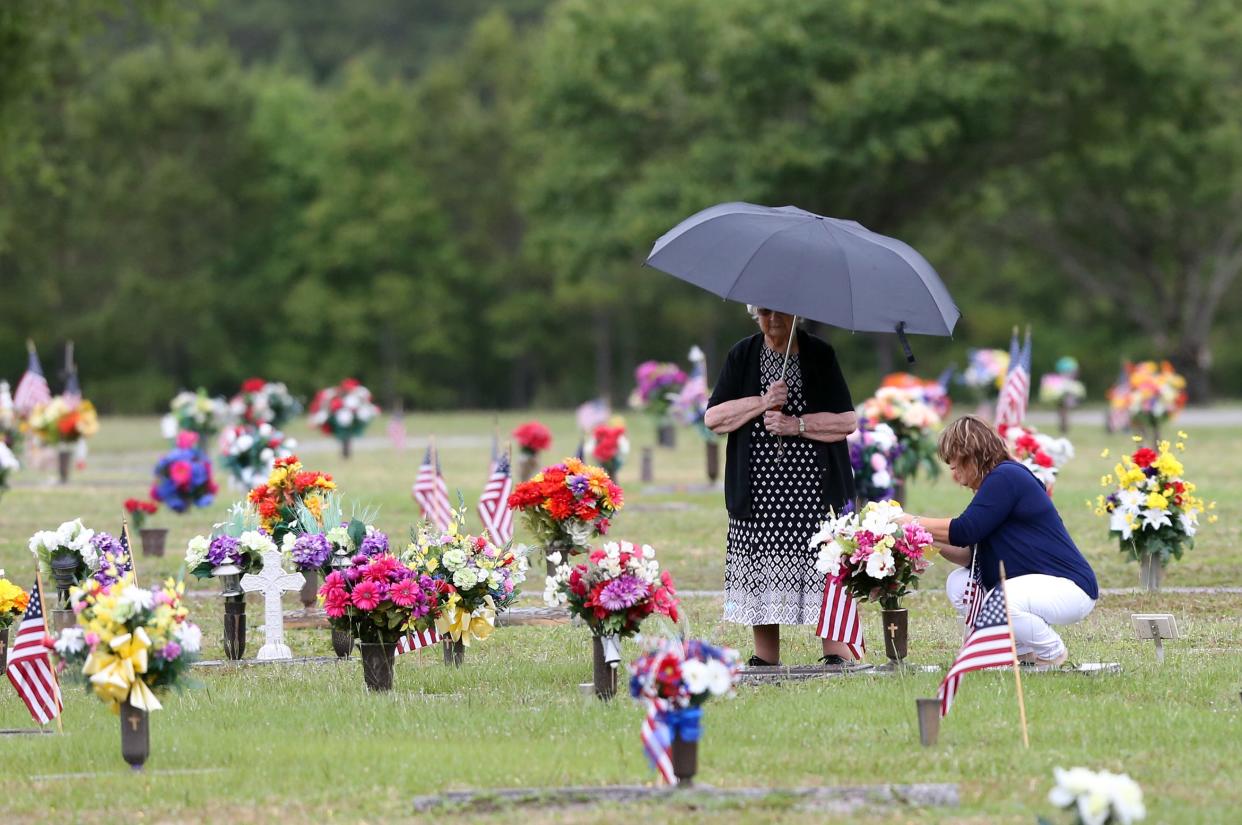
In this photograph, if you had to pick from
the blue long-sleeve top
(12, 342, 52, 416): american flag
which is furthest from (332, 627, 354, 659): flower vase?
(12, 342, 52, 416): american flag

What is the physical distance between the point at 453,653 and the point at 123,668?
3.42 meters

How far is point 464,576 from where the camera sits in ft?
32.4

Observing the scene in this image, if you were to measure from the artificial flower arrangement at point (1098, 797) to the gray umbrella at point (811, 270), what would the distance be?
339cm

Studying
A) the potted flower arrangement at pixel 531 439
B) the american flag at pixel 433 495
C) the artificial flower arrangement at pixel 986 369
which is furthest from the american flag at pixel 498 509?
the artificial flower arrangement at pixel 986 369

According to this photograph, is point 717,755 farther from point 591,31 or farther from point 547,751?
point 591,31

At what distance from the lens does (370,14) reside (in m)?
85.6

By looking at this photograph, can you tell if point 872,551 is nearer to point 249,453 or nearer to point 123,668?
point 123,668

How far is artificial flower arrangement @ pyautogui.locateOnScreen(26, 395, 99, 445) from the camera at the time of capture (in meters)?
27.2

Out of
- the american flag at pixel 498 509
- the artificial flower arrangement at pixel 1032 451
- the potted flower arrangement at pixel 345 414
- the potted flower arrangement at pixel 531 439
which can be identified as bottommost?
the american flag at pixel 498 509

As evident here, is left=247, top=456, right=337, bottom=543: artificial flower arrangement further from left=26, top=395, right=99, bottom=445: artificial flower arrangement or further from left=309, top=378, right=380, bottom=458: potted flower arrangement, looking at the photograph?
left=309, top=378, right=380, bottom=458: potted flower arrangement

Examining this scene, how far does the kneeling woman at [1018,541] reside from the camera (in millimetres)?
9641

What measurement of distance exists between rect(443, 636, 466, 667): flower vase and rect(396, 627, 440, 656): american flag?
0.26 feet

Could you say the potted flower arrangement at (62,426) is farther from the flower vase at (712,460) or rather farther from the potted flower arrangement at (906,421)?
the potted flower arrangement at (906,421)

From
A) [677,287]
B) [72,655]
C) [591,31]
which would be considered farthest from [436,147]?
[72,655]
